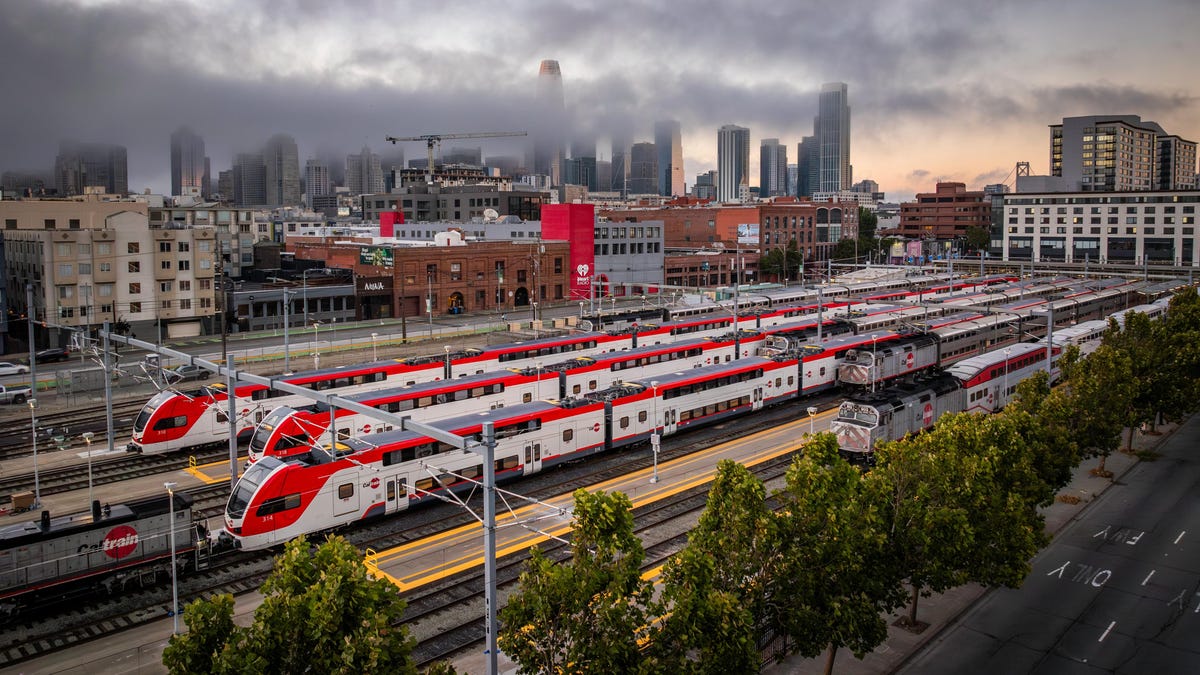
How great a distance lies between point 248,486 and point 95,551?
4.76 metres

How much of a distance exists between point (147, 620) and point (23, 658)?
313 centimetres

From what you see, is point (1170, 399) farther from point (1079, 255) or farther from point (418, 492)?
point (1079, 255)

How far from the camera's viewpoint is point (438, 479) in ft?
108

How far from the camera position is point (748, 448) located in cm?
4422

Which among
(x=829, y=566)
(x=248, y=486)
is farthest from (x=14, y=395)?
(x=829, y=566)

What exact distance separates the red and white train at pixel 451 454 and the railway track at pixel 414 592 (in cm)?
88

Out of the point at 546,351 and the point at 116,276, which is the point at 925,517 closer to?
the point at 546,351

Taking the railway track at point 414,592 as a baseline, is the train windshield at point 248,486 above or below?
above

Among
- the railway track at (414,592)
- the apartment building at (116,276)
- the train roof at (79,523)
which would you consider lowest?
the railway track at (414,592)

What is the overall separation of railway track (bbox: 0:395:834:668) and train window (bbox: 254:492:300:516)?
195 centimetres

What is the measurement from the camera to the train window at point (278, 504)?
29.1m

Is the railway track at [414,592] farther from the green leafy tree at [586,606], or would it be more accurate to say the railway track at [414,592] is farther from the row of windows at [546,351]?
the row of windows at [546,351]

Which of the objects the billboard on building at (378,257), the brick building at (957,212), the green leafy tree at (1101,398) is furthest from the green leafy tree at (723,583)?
the brick building at (957,212)

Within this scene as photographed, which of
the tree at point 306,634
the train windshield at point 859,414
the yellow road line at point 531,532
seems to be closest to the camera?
the tree at point 306,634
